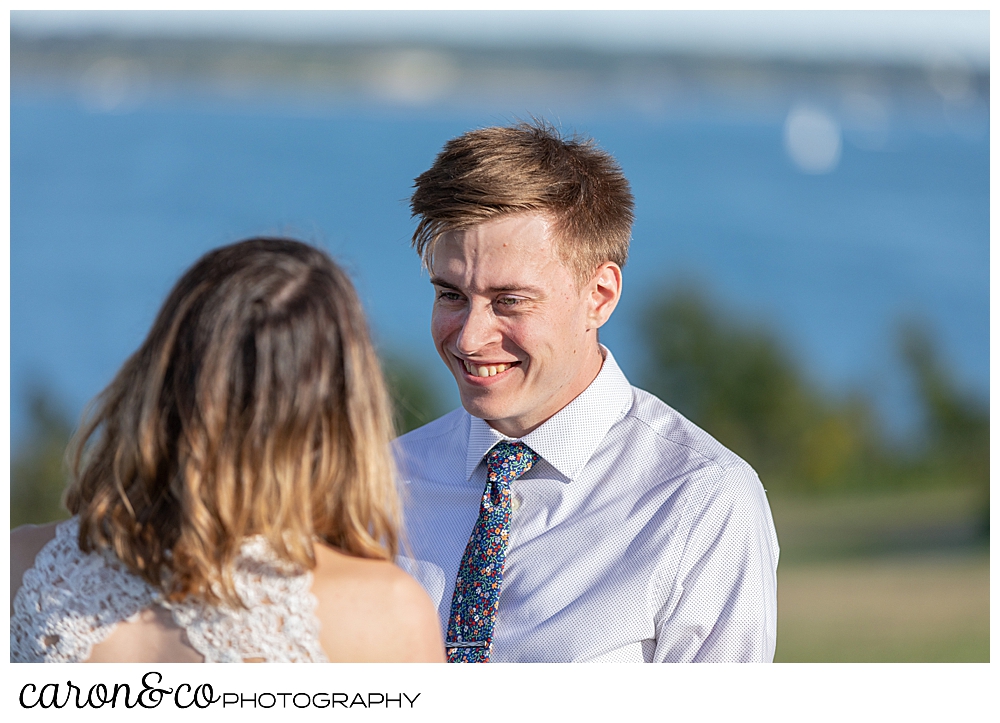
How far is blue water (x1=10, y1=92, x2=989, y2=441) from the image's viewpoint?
50.0ft

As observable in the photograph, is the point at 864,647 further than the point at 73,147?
No

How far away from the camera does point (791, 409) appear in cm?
898

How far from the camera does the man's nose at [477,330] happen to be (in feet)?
7.72

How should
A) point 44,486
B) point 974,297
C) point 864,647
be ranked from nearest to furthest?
1. point 864,647
2. point 44,486
3. point 974,297

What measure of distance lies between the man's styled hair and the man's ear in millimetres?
Answer: 27

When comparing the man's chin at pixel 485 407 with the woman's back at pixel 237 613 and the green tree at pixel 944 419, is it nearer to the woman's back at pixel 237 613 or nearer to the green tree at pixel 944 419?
the woman's back at pixel 237 613

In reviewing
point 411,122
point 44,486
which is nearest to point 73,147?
point 411,122

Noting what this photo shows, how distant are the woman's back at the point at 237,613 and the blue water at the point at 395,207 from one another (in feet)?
36.9

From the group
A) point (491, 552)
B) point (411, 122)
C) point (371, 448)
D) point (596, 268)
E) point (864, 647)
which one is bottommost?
point (864, 647)

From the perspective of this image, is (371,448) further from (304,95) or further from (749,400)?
(304,95)

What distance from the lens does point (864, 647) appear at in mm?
6238

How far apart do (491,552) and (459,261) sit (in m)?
0.66

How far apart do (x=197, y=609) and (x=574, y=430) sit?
1145 mm

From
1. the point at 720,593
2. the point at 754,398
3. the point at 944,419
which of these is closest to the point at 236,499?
the point at 720,593
